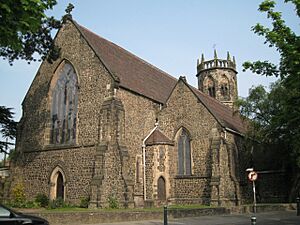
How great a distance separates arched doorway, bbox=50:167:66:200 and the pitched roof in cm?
789

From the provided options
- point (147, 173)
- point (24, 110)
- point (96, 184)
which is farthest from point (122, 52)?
point (96, 184)

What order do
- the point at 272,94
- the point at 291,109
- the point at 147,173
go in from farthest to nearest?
1. the point at 272,94
2. the point at 147,173
3. the point at 291,109

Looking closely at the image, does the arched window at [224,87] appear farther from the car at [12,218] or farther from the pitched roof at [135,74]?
the car at [12,218]

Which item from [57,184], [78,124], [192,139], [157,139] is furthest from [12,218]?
[192,139]

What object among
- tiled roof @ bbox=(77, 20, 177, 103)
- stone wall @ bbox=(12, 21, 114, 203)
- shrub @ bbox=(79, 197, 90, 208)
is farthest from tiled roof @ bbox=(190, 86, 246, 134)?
shrub @ bbox=(79, 197, 90, 208)

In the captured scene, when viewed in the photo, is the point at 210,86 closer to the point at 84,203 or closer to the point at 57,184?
the point at 57,184

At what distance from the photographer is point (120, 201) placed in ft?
71.2

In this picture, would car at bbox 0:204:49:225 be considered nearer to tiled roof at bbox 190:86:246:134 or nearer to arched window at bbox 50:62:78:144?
arched window at bbox 50:62:78:144

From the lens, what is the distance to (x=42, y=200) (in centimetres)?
2450

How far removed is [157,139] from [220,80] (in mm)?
23969

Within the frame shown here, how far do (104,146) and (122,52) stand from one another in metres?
12.3

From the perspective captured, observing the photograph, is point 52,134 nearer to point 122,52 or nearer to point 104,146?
point 104,146

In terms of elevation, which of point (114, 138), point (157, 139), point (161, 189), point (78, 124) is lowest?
point (161, 189)

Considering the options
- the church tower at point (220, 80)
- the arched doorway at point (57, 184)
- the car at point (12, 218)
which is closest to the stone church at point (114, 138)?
the arched doorway at point (57, 184)
